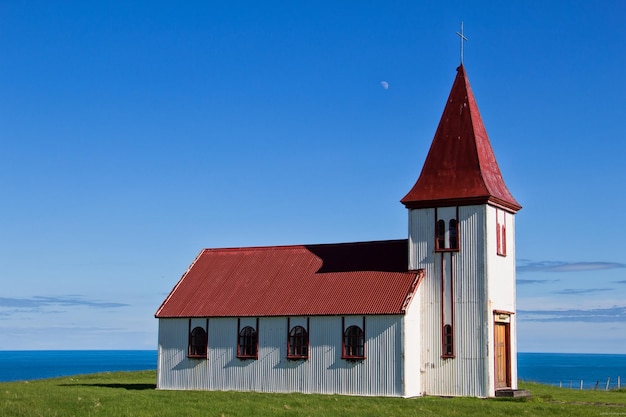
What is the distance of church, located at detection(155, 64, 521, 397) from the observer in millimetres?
40938

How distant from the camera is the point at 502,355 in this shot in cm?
4256

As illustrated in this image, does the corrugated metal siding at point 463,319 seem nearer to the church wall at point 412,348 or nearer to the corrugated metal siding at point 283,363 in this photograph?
the church wall at point 412,348

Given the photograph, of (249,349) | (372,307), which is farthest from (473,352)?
(249,349)

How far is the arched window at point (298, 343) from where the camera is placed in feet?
141

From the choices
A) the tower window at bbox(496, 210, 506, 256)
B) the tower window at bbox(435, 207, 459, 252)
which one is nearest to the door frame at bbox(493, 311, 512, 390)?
the tower window at bbox(496, 210, 506, 256)

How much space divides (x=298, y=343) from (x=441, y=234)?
8.49m

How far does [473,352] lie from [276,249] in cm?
1340

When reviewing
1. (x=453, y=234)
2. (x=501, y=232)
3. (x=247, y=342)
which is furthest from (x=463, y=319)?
(x=247, y=342)

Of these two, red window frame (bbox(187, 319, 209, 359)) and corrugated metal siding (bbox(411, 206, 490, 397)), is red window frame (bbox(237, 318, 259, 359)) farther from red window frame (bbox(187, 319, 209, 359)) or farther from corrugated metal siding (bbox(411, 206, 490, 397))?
corrugated metal siding (bbox(411, 206, 490, 397))

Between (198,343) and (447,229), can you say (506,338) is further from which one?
(198,343)

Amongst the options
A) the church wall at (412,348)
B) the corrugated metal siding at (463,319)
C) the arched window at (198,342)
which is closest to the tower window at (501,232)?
the corrugated metal siding at (463,319)

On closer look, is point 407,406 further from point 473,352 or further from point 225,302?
point 225,302

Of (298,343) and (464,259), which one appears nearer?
(464,259)

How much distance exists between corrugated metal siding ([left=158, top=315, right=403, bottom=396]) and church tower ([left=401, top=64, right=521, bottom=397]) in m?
1.98
